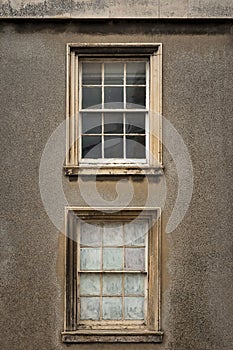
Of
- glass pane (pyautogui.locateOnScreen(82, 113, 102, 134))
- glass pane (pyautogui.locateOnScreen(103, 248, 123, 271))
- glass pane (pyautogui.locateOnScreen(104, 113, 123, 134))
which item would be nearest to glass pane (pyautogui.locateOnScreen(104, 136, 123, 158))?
glass pane (pyautogui.locateOnScreen(104, 113, 123, 134))

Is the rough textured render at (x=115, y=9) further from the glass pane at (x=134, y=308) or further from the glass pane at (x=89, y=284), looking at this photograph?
the glass pane at (x=134, y=308)

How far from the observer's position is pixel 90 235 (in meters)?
11.9

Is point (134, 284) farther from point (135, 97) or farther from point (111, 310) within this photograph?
point (135, 97)

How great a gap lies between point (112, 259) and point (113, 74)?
10.6ft

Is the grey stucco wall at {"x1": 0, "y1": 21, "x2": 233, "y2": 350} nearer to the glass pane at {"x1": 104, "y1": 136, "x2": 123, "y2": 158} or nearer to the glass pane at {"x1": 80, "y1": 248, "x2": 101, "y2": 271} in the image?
the glass pane at {"x1": 80, "y1": 248, "x2": 101, "y2": 271}

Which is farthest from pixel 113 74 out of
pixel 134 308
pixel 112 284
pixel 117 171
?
pixel 134 308

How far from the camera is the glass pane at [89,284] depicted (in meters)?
11.8

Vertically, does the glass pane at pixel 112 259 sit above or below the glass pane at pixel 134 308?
above

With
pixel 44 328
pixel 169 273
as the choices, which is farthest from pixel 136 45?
pixel 44 328

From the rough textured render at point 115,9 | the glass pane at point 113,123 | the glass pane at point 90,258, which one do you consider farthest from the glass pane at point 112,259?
the rough textured render at point 115,9

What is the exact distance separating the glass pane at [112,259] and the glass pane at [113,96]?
2.54 meters

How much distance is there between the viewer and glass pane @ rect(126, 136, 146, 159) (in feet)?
39.5

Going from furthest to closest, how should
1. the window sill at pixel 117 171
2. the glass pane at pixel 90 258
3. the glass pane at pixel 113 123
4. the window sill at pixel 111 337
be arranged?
the glass pane at pixel 113 123
the glass pane at pixel 90 258
the window sill at pixel 117 171
the window sill at pixel 111 337

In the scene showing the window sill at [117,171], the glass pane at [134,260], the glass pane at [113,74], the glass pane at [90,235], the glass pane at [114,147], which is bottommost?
the glass pane at [134,260]
